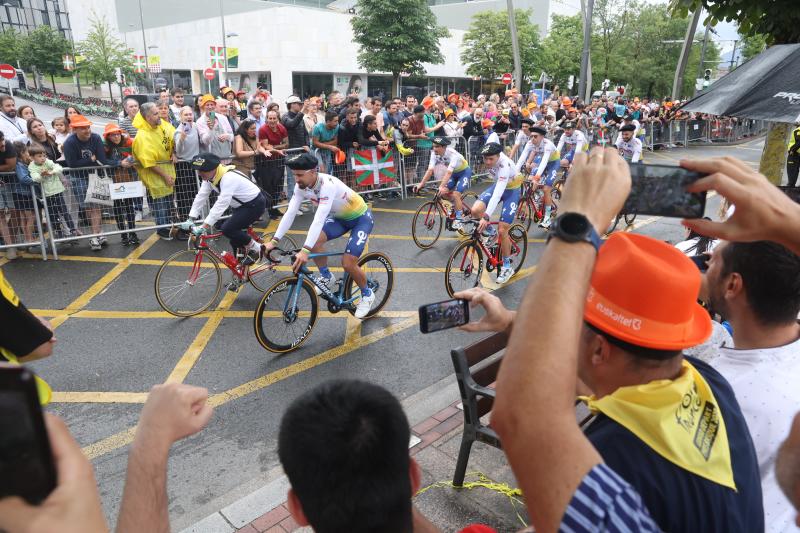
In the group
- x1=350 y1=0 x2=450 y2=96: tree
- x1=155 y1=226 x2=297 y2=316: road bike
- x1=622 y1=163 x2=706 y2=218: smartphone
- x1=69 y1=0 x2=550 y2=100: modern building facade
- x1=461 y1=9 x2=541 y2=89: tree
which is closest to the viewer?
x1=622 y1=163 x2=706 y2=218: smartphone

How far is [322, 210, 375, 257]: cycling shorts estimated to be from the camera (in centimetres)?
600

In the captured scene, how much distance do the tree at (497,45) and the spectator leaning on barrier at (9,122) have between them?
38.5 meters

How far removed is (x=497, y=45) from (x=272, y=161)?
3823cm

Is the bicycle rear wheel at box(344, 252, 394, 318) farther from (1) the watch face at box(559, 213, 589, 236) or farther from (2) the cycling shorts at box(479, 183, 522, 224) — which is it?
(1) the watch face at box(559, 213, 589, 236)

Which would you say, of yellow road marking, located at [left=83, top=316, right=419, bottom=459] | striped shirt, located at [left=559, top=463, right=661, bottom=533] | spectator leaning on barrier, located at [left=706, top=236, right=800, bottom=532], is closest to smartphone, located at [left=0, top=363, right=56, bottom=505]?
striped shirt, located at [left=559, top=463, right=661, bottom=533]

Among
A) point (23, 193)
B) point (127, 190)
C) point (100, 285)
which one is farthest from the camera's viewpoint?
point (127, 190)

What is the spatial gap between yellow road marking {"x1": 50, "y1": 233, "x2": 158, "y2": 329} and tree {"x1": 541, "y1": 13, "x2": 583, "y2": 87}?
4305cm

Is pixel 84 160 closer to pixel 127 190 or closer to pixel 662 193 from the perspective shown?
pixel 127 190

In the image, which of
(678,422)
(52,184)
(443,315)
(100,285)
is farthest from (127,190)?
(678,422)

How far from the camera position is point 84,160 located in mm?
8109

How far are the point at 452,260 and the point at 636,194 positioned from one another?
557cm

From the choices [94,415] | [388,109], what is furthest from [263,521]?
[388,109]

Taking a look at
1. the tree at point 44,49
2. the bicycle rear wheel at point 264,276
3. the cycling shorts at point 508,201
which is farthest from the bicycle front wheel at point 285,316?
the tree at point 44,49

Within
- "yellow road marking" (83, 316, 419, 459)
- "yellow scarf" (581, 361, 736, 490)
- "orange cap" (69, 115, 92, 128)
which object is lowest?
"yellow road marking" (83, 316, 419, 459)
